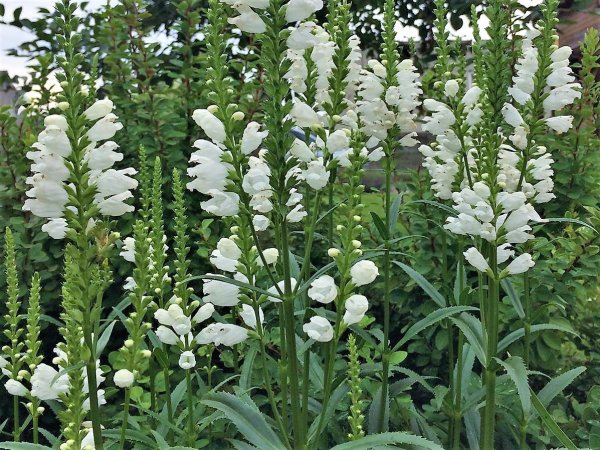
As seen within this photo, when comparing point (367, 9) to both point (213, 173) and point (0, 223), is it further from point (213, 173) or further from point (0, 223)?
point (213, 173)

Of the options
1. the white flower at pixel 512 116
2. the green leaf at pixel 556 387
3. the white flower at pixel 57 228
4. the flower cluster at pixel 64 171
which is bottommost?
A: the green leaf at pixel 556 387

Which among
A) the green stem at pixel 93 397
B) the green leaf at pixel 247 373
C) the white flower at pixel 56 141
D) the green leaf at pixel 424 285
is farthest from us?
the green leaf at pixel 424 285

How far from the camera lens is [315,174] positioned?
2.01 meters

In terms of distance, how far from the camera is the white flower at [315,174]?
201cm

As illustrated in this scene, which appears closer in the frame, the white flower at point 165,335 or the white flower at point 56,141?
the white flower at point 56,141

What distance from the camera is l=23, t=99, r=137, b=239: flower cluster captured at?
5.45ft

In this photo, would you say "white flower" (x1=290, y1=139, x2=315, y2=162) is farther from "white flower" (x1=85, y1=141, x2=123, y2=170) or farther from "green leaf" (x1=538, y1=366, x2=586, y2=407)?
"green leaf" (x1=538, y1=366, x2=586, y2=407)

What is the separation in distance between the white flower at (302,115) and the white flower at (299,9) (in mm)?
266

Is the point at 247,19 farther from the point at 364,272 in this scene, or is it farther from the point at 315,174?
the point at 364,272

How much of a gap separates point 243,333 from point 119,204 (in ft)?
2.37

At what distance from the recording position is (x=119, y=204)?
1800mm

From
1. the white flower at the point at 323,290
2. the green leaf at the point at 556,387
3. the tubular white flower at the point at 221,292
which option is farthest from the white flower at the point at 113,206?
the green leaf at the point at 556,387

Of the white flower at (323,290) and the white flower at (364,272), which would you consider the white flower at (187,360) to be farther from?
the white flower at (364,272)

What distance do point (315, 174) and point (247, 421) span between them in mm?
879
